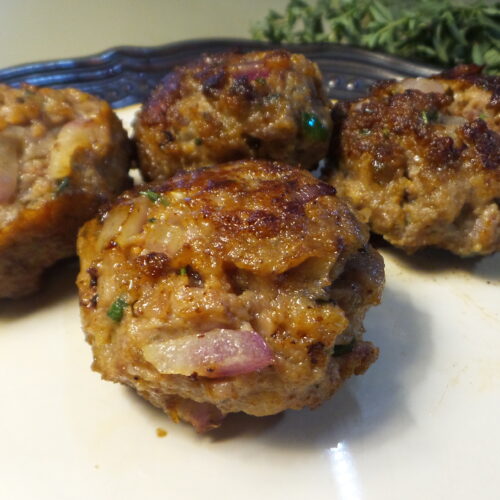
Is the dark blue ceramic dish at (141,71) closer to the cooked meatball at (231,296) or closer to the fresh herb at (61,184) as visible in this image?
the fresh herb at (61,184)

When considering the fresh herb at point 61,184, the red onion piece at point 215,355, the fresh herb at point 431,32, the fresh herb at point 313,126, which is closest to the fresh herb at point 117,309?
the red onion piece at point 215,355

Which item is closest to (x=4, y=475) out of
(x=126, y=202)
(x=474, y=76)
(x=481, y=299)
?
(x=126, y=202)

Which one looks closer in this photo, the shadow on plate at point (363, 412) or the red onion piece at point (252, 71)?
the shadow on plate at point (363, 412)

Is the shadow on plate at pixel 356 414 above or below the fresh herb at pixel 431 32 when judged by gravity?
below

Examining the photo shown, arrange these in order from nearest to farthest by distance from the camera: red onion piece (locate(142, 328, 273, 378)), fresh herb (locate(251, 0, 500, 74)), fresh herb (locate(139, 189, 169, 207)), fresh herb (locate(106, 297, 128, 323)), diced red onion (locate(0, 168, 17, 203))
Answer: red onion piece (locate(142, 328, 273, 378)), fresh herb (locate(106, 297, 128, 323)), fresh herb (locate(139, 189, 169, 207)), diced red onion (locate(0, 168, 17, 203)), fresh herb (locate(251, 0, 500, 74))

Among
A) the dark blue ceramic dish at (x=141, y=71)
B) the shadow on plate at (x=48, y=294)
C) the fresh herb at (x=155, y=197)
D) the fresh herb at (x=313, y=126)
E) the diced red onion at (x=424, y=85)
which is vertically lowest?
the shadow on plate at (x=48, y=294)

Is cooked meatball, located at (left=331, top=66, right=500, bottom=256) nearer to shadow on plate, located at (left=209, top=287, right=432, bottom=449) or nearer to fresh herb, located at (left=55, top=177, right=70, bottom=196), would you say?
shadow on plate, located at (left=209, top=287, right=432, bottom=449)

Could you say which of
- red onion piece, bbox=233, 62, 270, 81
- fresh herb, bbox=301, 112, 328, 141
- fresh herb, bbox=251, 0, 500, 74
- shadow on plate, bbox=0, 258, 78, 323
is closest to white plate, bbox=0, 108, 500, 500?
shadow on plate, bbox=0, 258, 78, 323

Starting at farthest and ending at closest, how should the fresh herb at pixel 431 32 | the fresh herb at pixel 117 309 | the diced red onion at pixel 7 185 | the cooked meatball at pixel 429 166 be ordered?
the fresh herb at pixel 431 32 → the cooked meatball at pixel 429 166 → the diced red onion at pixel 7 185 → the fresh herb at pixel 117 309

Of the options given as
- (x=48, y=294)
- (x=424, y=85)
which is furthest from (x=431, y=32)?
(x=48, y=294)
